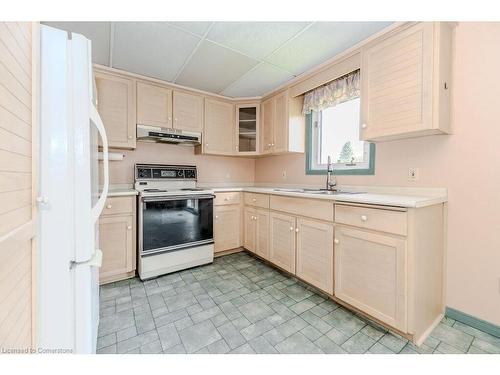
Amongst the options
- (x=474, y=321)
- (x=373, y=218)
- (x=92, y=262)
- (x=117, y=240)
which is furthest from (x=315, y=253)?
(x=117, y=240)

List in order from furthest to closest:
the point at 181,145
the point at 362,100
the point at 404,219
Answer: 1. the point at 181,145
2. the point at 362,100
3. the point at 404,219

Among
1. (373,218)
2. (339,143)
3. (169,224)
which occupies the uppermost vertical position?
(339,143)

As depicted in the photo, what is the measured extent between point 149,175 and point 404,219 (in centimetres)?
251

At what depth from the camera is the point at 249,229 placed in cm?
274

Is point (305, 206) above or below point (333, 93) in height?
below

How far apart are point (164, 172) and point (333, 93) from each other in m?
2.12

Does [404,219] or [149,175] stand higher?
[149,175]

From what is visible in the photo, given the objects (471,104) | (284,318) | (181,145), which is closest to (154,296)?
(284,318)

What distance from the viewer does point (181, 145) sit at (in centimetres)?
294

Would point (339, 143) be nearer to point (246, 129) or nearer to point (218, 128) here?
point (246, 129)

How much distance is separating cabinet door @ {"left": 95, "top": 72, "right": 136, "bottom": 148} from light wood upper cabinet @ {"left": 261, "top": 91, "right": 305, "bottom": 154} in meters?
1.62

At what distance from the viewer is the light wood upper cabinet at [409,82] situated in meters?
1.41

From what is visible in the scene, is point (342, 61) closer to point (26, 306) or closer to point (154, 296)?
point (26, 306)

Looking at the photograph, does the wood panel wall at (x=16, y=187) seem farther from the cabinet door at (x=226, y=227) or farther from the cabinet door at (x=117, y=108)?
the cabinet door at (x=226, y=227)
